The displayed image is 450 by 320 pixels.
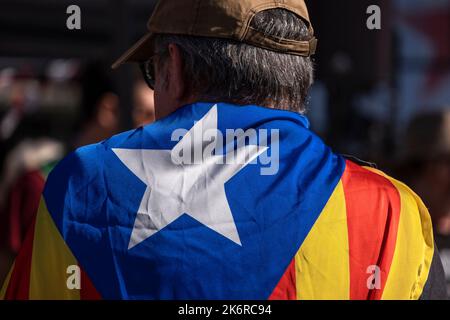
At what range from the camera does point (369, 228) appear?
1889 mm

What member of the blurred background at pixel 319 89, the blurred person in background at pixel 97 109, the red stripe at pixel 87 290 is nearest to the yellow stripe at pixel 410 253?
the red stripe at pixel 87 290

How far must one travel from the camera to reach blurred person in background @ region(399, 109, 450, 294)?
189 inches

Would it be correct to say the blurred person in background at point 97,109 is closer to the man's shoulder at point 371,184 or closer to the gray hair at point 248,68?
the gray hair at point 248,68

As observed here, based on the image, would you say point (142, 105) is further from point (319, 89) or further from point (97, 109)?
point (319, 89)

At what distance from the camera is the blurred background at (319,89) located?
4820mm

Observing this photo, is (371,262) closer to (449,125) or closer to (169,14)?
(169,14)

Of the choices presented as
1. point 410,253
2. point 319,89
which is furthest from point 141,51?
point 319,89

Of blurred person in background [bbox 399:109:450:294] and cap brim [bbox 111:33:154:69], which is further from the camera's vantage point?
blurred person in background [bbox 399:109:450:294]

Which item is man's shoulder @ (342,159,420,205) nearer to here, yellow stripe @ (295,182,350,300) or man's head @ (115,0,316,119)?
yellow stripe @ (295,182,350,300)

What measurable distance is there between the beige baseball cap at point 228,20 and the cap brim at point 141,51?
0.11 meters

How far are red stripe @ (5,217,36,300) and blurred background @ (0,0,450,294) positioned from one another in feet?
6.57

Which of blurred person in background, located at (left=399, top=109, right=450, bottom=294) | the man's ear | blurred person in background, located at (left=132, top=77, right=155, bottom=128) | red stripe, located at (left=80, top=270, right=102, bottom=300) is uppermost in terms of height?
the man's ear

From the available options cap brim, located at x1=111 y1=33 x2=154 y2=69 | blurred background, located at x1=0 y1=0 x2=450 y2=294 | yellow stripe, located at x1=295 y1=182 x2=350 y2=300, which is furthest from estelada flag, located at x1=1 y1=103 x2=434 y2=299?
blurred background, located at x1=0 y1=0 x2=450 y2=294

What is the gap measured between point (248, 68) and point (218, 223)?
13.0 inches
